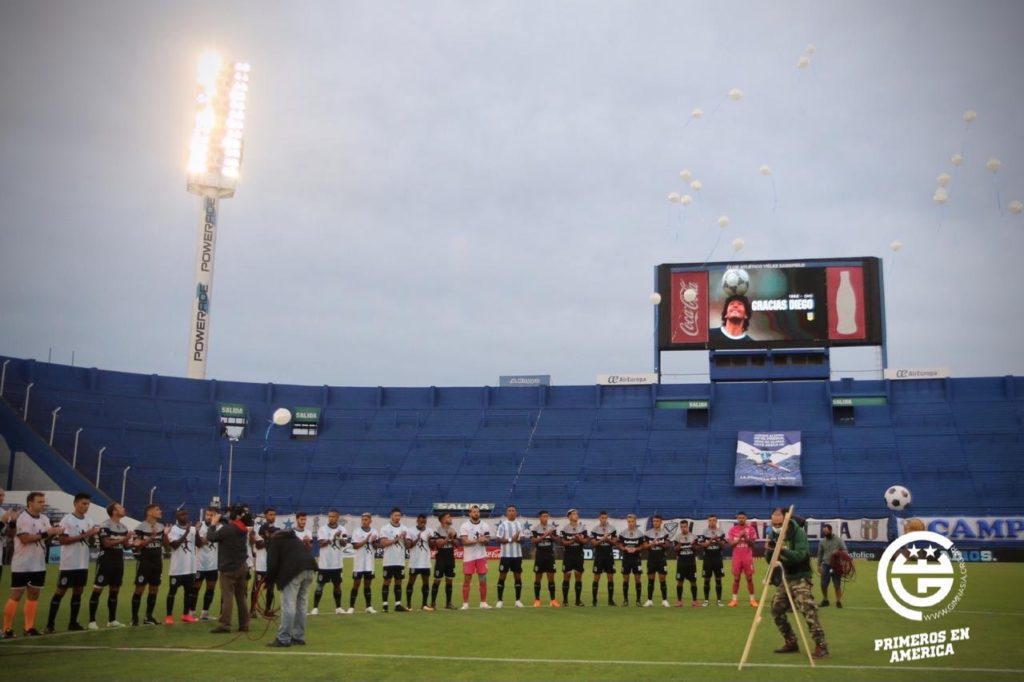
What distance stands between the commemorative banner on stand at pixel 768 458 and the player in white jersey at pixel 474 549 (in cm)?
3872

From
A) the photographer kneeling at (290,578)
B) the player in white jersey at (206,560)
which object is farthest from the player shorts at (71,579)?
the photographer kneeling at (290,578)

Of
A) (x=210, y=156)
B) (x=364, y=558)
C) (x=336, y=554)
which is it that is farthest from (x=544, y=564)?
(x=210, y=156)

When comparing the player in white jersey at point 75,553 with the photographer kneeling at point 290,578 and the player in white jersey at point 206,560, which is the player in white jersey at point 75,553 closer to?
the player in white jersey at point 206,560

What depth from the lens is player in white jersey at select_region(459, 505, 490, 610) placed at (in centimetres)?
2191

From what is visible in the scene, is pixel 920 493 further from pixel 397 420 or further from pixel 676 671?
pixel 676 671

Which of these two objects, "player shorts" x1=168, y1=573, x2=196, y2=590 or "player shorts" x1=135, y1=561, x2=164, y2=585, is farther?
"player shorts" x1=168, y1=573, x2=196, y2=590

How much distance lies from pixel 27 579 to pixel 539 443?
49010 mm

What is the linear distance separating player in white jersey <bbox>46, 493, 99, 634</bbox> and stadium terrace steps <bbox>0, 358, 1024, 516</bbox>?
4172 centimetres

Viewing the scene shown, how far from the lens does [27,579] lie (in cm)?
1598

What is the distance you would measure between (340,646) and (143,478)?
48.1m

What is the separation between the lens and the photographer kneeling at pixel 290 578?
48.6 ft

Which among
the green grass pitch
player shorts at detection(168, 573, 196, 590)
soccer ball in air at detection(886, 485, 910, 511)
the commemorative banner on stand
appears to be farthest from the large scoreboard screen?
player shorts at detection(168, 573, 196, 590)

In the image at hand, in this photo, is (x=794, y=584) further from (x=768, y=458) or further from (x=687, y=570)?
(x=768, y=458)

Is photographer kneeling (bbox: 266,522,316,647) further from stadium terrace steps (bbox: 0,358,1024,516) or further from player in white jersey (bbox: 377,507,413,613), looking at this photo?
stadium terrace steps (bbox: 0,358,1024,516)
